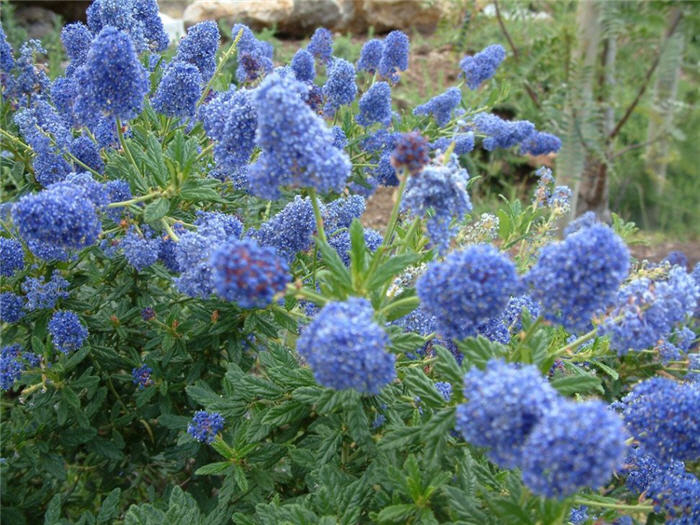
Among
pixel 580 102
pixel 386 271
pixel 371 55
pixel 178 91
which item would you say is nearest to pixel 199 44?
pixel 178 91

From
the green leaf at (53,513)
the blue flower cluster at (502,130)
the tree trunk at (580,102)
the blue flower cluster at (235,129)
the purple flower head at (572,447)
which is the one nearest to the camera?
the purple flower head at (572,447)

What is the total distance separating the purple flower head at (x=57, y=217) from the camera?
1.80 m

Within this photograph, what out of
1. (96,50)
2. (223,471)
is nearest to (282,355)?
(223,471)

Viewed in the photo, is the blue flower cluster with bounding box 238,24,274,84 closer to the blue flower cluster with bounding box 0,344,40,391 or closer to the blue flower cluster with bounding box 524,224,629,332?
the blue flower cluster with bounding box 0,344,40,391

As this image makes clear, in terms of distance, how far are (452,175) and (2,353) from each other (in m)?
1.89

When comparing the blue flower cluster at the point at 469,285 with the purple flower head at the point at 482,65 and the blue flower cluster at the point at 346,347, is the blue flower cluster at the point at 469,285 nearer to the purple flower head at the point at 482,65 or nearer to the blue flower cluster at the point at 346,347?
the blue flower cluster at the point at 346,347

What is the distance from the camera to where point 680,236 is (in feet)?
23.0

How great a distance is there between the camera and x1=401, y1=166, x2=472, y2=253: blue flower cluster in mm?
1634

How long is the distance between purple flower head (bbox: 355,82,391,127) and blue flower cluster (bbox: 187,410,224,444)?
1.55 m

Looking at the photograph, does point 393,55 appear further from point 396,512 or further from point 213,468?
point 396,512

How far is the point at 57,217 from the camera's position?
1.81 metres

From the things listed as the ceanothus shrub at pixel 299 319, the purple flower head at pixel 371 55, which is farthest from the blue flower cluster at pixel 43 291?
the purple flower head at pixel 371 55

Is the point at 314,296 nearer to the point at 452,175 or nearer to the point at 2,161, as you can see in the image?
the point at 452,175

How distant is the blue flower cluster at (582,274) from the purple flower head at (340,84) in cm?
179
